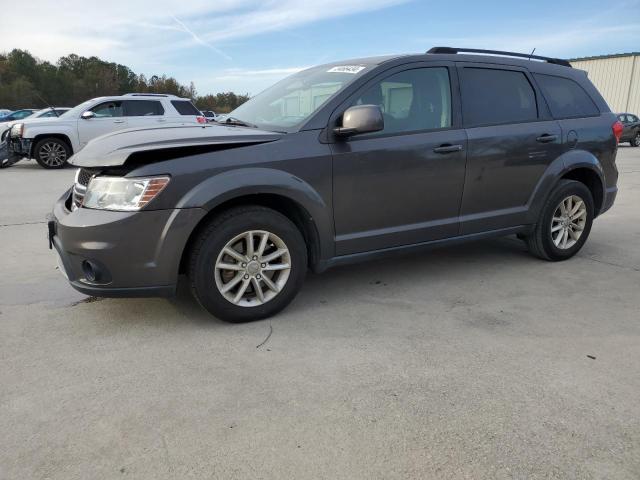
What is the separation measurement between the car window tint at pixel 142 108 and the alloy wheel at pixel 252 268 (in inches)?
432

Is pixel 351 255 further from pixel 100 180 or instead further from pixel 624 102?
pixel 624 102

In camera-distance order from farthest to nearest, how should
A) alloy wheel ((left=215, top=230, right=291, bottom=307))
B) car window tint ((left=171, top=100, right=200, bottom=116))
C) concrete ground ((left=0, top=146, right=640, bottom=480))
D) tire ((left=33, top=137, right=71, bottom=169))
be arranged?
1. car window tint ((left=171, top=100, right=200, bottom=116))
2. tire ((left=33, top=137, right=71, bottom=169))
3. alloy wheel ((left=215, top=230, right=291, bottom=307))
4. concrete ground ((left=0, top=146, right=640, bottom=480))

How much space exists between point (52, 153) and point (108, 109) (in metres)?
1.72

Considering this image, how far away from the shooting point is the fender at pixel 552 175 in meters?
4.50

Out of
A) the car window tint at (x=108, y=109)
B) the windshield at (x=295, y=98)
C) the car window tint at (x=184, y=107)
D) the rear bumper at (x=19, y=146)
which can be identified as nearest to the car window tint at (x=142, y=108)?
the car window tint at (x=108, y=109)

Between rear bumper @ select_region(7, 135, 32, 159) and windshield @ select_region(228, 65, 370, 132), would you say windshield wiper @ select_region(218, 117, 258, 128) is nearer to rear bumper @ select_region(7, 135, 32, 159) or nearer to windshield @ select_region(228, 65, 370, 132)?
windshield @ select_region(228, 65, 370, 132)

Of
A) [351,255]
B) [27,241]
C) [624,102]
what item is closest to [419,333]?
[351,255]

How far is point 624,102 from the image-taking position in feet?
114

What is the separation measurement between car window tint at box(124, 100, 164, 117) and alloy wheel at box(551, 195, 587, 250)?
1091 centimetres

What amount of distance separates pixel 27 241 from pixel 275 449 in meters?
4.53

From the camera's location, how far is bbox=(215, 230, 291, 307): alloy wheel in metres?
3.24

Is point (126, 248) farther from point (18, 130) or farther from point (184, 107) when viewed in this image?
point (18, 130)

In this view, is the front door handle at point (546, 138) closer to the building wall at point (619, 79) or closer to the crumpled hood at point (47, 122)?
the crumpled hood at point (47, 122)

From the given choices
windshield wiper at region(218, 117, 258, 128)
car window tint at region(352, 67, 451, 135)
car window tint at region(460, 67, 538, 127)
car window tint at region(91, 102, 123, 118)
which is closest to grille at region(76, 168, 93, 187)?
windshield wiper at region(218, 117, 258, 128)
